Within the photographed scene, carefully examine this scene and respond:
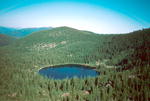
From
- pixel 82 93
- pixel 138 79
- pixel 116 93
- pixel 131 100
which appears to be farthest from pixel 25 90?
pixel 138 79

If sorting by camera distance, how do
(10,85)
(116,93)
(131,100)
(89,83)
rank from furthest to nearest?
(89,83) → (10,85) → (116,93) → (131,100)

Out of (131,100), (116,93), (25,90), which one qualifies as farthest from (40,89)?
(131,100)

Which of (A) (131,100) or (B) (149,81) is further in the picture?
(B) (149,81)

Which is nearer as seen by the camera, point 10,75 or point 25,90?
point 25,90

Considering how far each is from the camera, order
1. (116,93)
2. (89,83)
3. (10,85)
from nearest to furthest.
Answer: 1. (116,93)
2. (10,85)
3. (89,83)

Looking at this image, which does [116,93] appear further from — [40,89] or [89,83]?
[40,89]

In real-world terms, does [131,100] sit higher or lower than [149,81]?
lower

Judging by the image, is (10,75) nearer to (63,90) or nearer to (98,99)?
(63,90)

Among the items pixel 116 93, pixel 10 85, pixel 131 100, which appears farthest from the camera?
pixel 10 85

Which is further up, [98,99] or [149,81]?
[149,81]
